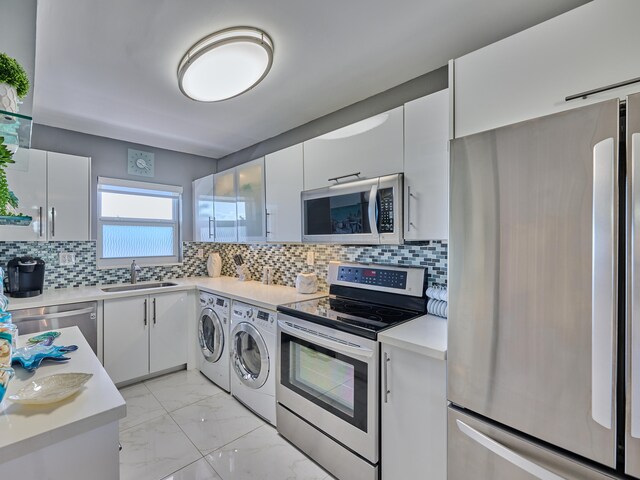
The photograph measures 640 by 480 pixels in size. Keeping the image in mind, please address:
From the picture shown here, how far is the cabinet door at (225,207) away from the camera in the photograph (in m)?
3.10

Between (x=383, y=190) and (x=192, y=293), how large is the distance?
2.34m

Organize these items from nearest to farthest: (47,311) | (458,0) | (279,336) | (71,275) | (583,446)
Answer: (583,446) < (458,0) < (279,336) < (47,311) < (71,275)

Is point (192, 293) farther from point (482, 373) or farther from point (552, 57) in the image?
point (552, 57)

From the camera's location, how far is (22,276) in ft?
8.19

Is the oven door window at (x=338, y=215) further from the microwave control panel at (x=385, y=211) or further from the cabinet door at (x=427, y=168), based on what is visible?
the cabinet door at (x=427, y=168)

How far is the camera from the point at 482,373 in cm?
113

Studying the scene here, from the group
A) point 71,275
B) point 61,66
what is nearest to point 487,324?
point 61,66

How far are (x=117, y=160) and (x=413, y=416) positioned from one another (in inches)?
141

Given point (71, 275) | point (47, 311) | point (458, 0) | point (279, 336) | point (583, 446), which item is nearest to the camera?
point (583, 446)

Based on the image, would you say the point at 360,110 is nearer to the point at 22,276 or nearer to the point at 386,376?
the point at 386,376

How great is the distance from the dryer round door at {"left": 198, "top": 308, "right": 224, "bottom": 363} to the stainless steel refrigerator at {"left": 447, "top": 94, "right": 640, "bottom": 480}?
208 cm

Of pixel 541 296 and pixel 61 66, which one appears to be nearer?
pixel 541 296

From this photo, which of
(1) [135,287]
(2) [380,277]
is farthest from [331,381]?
(1) [135,287]

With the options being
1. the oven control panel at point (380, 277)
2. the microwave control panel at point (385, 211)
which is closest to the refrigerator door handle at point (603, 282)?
the microwave control panel at point (385, 211)
